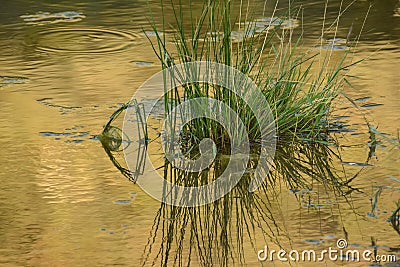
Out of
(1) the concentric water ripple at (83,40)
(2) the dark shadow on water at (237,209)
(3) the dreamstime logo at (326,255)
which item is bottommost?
(1) the concentric water ripple at (83,40)

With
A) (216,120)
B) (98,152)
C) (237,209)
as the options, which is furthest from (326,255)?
(98,152)

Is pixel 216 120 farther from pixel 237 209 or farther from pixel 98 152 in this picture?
pixel 237 209

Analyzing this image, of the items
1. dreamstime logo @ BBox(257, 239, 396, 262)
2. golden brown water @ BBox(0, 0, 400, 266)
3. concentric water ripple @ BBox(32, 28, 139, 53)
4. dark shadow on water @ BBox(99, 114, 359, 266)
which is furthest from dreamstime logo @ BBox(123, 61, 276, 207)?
concentric water ripple @ BBox(32, 28, 139, 53)

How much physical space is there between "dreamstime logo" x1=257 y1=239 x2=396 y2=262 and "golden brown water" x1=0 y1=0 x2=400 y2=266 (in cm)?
3

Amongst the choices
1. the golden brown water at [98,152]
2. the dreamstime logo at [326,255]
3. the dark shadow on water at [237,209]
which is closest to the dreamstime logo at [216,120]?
the dark shadow on water at [237,209]

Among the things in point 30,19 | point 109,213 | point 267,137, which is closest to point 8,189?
point 109,213

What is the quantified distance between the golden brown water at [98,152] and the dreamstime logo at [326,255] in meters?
0.03

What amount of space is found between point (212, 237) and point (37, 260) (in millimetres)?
509

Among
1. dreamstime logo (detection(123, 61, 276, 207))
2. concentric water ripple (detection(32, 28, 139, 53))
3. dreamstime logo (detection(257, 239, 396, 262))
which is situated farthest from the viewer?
concentric water ripple (detection(32, 28, 139, 53))

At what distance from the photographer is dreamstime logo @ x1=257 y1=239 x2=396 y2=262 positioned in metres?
2.45

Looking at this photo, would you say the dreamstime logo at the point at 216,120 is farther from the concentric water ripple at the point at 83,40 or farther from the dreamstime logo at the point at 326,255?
the concentric water ripple at the point at 83,40

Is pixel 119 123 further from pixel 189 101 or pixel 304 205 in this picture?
pixel 304 205

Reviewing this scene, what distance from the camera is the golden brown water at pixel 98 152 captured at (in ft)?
8.70

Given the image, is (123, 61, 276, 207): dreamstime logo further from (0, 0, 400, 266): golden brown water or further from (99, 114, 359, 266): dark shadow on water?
(0, 0, 400, 266): golden brown water
